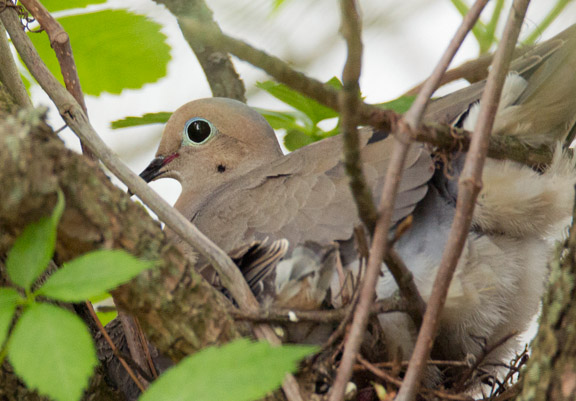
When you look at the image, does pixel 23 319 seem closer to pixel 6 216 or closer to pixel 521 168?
pixel 6 216

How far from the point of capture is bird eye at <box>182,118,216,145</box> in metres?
1.87

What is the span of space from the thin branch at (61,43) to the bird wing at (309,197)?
0.31 metres

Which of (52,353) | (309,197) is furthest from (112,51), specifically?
(52,353)

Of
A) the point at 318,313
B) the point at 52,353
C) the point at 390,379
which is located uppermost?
the point at 52,353

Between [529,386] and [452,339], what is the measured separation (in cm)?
47

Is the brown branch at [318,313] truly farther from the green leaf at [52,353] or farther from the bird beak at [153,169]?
the bird beak at [153,169]

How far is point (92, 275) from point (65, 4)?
978 mm

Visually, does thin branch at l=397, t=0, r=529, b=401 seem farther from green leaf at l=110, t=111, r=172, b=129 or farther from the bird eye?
the bird eye

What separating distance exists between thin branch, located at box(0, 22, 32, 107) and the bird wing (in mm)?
442

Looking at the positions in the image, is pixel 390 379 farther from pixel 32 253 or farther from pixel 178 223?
pixel 32 253

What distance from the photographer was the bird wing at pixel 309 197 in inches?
46.8

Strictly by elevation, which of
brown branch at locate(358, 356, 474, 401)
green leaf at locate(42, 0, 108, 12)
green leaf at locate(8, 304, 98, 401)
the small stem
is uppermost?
green leaf at locate(42, 0, 108, 12)

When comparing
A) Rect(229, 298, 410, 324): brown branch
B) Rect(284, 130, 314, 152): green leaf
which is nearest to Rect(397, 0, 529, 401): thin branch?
Rect(229, 298, 410, 324): brown branch

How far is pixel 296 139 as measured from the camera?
5.48ft
